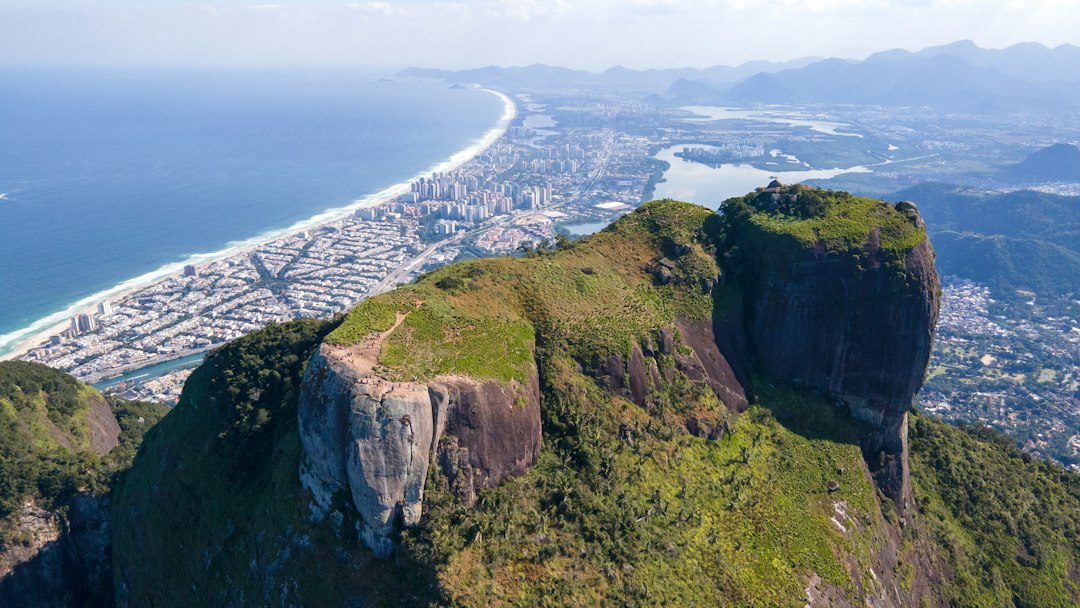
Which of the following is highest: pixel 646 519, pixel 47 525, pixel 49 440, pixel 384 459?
pixel 384 459

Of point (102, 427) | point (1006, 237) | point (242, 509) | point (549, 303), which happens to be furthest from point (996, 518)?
point (1006, 237)

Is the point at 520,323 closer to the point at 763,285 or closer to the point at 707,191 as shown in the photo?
the point at 763,285

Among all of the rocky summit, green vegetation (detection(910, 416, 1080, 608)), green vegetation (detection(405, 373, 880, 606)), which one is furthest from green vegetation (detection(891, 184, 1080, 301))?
green vegetation (detection(405, 373, 880, 606))

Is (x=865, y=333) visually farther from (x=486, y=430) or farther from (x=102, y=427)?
(x=102, y=427)

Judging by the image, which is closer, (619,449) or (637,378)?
(619,449)

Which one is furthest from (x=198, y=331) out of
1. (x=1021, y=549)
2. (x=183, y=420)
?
(x=1021, y=549)

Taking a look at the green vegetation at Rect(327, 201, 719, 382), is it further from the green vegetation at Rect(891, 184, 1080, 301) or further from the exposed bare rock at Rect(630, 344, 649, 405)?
the green vegetation at Rect(891, 184, 1080, 301)

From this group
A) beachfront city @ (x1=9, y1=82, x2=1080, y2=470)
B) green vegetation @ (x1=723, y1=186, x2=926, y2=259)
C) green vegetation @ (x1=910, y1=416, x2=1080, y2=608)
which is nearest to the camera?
green vegetation @ (x1=910, y1=416, x2=1080, y2=608)

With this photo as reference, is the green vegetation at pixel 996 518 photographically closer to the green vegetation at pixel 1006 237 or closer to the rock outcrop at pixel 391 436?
the rock outcrop at pixel 391 436
